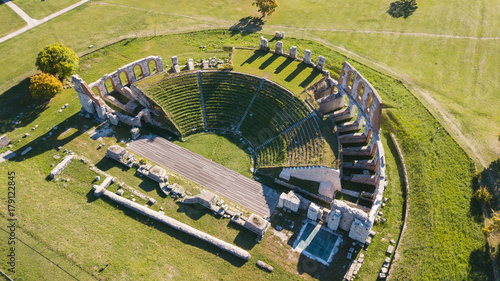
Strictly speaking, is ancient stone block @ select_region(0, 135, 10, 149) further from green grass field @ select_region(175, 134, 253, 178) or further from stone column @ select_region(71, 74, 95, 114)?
green grass field @ select_region(175, 134, 253, 178)

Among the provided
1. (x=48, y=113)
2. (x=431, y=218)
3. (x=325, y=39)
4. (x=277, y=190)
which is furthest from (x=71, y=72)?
(x=431, y=218)

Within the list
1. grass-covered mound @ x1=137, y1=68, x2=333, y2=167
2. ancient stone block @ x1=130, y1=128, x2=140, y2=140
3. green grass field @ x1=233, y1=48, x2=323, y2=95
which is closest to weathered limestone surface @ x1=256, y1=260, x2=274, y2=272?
grass-covered mound @ x1=137, y1=68, x2=333, y2=167

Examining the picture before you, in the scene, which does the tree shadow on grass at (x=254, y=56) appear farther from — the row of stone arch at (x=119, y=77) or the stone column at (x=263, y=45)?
the row of stone arch at (x=119, y=77)

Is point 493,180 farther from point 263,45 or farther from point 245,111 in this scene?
point 263,45

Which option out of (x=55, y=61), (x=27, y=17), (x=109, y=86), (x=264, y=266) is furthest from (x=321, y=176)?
(x=27, y=17)

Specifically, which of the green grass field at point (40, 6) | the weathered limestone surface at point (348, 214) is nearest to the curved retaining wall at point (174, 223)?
the weathered limestone surface at point (348, 214)

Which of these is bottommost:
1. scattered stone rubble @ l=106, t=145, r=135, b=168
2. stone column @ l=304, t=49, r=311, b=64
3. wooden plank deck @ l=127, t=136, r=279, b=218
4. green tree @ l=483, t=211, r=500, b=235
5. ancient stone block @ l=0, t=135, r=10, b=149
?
ancient stone block @ l=0, t=135, r=10, b=149
